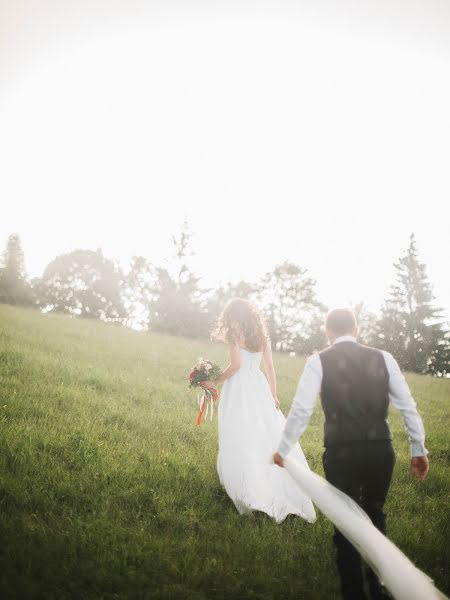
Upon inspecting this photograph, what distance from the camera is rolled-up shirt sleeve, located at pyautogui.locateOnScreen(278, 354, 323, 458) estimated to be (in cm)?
332

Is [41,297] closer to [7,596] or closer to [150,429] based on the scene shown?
[150,429]

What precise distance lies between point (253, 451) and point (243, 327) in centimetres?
186

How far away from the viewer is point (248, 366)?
218 inches

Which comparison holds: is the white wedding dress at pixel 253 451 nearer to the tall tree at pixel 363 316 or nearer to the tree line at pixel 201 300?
the tree line at pixel 201 300

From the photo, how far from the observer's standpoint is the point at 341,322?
357 cm

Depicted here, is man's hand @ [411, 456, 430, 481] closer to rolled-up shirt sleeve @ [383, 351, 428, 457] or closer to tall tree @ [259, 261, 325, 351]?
rolled-up shirt sleeve @ [383, 351, 428, 457]

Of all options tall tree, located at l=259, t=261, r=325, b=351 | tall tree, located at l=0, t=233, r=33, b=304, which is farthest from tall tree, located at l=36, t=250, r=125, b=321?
tall tree, located at l=259, t=261, r=325, b=351

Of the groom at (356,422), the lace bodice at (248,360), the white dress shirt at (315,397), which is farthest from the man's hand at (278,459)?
the lace bodice at (248,360)

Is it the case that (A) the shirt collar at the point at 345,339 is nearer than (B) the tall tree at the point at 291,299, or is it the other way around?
(A) the shirt collar at the point at 345,339

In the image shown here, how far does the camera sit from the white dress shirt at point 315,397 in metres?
3.33

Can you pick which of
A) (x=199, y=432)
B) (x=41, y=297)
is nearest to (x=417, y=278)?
(x=199, y=432)

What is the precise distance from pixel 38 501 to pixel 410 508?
583cm

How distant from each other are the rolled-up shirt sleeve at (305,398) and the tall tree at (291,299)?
5236cm

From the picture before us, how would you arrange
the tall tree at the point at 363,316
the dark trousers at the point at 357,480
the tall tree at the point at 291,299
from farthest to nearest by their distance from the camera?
the tall tree at the point at 291,299 → the tall tree at the point at 363,316 → the dark trousers at the point at 357,480
